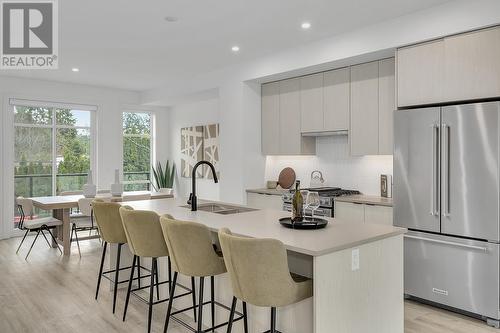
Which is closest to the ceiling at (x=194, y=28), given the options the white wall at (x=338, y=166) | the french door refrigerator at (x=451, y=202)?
the french door refrigerator at (x=451, y=202)

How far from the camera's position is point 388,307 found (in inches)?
100

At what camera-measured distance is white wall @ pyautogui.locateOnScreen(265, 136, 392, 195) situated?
4.96m

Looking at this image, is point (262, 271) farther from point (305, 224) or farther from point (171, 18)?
point (171, 18)

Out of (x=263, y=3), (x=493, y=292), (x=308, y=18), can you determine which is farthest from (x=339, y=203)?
(x=263, y=3)

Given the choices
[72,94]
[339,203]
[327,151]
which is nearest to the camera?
[339,203]

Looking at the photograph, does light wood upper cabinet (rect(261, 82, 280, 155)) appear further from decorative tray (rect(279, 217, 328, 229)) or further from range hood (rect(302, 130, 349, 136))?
decorative tray (rect(279, 217, 328, 229))

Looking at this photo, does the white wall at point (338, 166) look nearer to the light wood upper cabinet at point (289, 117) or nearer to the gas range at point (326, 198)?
the gas range at point (326, 198)

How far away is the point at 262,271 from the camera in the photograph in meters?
2.04

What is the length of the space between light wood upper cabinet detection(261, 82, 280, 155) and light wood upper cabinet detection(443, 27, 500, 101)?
2.57 meters

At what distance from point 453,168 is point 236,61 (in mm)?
3387

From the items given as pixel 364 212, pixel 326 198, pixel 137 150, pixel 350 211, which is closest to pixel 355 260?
pixel 364 212

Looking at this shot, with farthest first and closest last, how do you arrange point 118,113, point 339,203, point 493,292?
point 118,113
point 339,203
point 493,292

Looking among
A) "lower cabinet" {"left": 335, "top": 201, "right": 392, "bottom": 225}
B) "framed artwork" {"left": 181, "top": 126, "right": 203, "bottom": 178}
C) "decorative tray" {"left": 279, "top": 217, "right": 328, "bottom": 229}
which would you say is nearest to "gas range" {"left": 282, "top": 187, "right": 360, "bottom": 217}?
"lower cabinet" {"left": 335, "top": 201, "right": 392, "bottom": 225}

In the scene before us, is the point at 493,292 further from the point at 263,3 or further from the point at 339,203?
the point at 263,3
